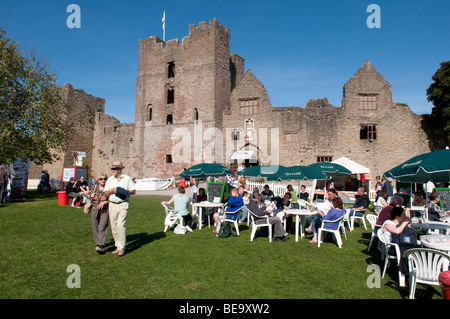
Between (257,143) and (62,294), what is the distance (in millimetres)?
24868

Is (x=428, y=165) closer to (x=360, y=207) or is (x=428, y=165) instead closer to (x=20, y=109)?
(x=360, y=207)

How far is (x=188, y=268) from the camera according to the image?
5965 mm

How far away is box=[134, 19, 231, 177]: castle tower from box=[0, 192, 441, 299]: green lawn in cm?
2140

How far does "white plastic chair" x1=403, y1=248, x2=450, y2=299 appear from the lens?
443 cm

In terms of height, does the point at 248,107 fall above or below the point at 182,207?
above

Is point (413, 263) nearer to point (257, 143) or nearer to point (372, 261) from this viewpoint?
point (372, 261)

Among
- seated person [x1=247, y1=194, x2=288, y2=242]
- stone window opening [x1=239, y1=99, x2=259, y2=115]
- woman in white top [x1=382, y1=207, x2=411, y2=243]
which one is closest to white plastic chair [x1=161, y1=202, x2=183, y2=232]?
seated person [x1=247, y1=194, x2=288, y2=242]

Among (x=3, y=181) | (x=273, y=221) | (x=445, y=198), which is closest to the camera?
(x=273, y=221)

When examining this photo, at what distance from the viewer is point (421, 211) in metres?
10.0

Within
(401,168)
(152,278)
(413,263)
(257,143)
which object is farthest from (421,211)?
(257,143)

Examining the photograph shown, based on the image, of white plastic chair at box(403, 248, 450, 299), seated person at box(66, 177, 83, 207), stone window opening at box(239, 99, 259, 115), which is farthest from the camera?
stone window opening at box(239, 99, 259, 115)

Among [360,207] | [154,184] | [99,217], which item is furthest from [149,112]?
[99,217]

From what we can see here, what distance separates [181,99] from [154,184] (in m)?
9.08

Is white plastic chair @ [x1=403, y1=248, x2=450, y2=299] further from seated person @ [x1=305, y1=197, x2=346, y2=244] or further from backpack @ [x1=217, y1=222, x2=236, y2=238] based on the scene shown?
backpack @ [x1=217, y1=222, x2=236, y2=238]
